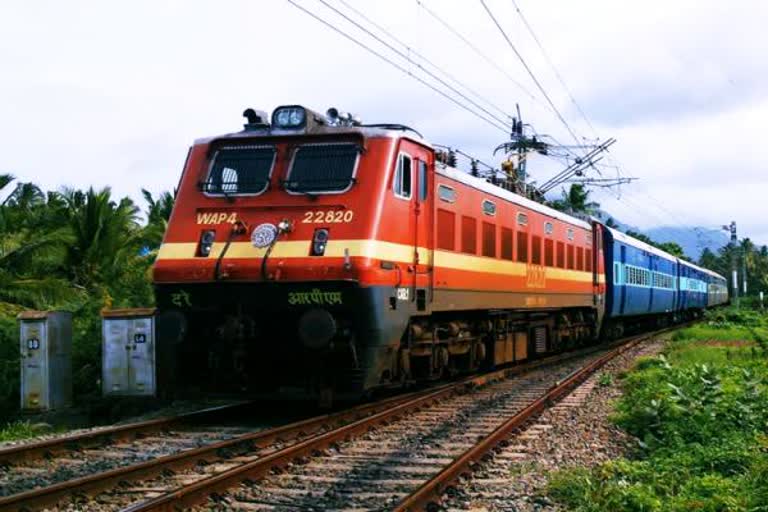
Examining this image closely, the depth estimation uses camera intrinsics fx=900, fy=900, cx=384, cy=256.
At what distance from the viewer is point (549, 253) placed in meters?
18.2

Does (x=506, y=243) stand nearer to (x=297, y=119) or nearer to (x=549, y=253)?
(x=549, y=253)

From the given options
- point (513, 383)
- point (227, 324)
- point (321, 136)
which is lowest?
point (513, 383)

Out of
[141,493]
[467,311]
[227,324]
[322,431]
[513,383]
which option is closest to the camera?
[141,493]

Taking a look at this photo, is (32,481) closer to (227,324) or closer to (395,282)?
(227,324)

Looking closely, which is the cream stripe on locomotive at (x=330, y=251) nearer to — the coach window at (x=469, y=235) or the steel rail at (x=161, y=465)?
the coach window at (x=469, y=235)

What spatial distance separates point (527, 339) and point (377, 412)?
745 centimetres

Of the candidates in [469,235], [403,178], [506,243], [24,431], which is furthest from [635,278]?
[24,431]

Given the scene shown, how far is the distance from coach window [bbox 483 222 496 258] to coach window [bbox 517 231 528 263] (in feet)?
4.88

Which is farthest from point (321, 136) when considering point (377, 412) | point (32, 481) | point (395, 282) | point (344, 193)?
point (32, 481)

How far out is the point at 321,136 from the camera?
36.0ft

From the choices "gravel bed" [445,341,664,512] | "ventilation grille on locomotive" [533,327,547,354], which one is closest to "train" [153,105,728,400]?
"gravel bed" [445,341,664,512]

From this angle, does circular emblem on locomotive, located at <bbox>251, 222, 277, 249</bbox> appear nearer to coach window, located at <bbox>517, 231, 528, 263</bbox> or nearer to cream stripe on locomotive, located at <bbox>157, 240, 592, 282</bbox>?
cream stripe on locomotive, located at <bbox>157, 240, 592, 282</bbox>

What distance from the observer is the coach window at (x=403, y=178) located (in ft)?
35.6

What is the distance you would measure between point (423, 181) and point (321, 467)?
4811 mm
